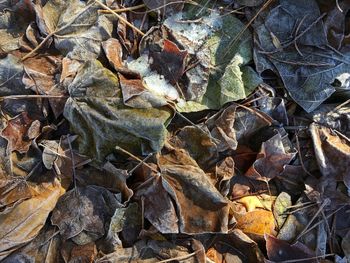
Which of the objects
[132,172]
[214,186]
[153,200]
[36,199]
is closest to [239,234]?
[214,186]

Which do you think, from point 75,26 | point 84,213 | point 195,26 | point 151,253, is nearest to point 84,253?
point 84,213

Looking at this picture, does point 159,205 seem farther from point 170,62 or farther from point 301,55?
point 301,55

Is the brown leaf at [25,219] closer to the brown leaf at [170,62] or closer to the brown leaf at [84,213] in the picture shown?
the brown leaf at [84,213]

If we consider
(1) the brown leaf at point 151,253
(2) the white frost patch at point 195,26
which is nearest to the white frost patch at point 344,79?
(2) the white frost patch at point 195,26

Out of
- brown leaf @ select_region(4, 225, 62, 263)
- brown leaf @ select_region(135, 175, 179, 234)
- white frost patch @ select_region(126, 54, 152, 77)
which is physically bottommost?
brown leaf @ select_region(4, 225, 62, 263)

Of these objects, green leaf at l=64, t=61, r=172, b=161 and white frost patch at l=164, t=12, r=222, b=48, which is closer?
green leaf at l=64, t=61, r=172, b=161

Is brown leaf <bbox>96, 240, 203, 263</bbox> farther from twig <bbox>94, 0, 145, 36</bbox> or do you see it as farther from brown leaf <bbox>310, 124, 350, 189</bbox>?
twig <bbox>94, 0, 145, 36</bbox>

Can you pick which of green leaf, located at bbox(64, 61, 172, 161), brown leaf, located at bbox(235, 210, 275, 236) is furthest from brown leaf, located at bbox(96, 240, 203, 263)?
green leaf, located at bbox(64, 61, 172, 161)
